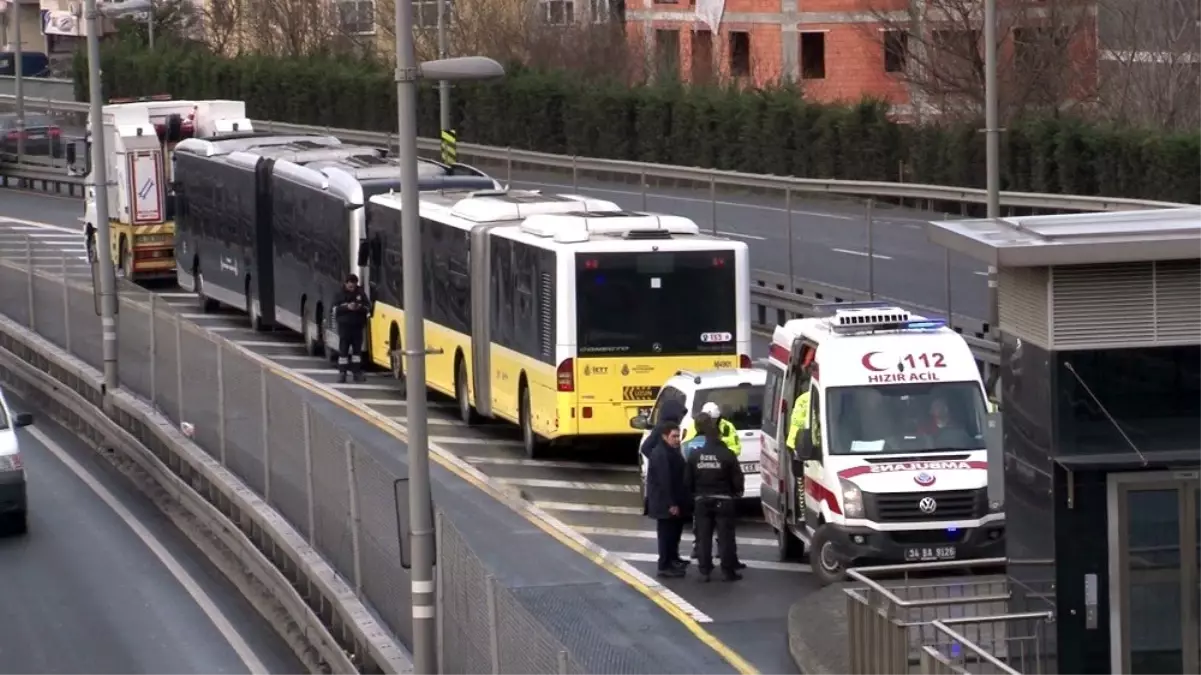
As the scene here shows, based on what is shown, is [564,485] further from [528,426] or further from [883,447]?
[883,447]

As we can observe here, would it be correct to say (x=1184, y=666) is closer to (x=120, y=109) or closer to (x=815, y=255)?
(x=815, y=255)

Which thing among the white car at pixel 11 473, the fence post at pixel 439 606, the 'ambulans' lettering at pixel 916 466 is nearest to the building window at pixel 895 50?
the white car at pixel 11 473

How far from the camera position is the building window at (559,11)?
266ft

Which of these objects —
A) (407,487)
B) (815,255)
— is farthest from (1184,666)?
(815,255)

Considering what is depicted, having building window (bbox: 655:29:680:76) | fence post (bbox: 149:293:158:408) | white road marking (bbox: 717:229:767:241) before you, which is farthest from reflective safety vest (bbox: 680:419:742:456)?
building window (bbox: 655:29:680:76)

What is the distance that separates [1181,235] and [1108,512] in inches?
69.2

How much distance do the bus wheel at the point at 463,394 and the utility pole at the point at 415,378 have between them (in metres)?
13.9

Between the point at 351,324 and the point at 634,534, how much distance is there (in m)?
10.4

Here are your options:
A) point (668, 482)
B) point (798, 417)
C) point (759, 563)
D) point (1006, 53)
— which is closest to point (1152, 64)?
point (1006, 53)

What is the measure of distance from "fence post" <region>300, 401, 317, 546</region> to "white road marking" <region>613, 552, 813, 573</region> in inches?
135

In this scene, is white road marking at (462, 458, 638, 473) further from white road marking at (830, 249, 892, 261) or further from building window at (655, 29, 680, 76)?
building window at (655, 29, 680, 76)

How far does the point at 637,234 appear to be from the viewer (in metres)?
26.1

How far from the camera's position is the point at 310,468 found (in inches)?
730

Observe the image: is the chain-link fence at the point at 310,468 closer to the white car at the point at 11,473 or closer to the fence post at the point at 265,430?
the fence post at the point at 265,430
